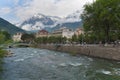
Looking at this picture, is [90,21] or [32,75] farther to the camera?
[90,21]

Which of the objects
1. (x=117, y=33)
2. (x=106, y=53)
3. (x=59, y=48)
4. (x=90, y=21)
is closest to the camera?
(x=106, y=53)

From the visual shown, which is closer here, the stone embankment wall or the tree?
the stone embankment wall

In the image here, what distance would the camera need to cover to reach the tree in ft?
273

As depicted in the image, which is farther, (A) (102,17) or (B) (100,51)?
(A) (102,17)

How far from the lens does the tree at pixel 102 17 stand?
83.1 metres

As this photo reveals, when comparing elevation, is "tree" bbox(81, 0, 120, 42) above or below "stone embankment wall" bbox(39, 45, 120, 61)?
above

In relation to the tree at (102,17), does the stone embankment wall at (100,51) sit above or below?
below

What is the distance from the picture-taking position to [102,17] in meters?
83.8

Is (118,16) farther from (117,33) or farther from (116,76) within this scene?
(116,76)

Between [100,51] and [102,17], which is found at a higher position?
[102,17]

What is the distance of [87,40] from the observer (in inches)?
5748

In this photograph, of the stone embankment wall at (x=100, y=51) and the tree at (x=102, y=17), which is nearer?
the stone embankment wall at (x=100, y=51)

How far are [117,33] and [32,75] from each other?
59.6 meters

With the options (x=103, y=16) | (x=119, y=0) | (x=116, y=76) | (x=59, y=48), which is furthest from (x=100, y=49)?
(x=59, y=48)
